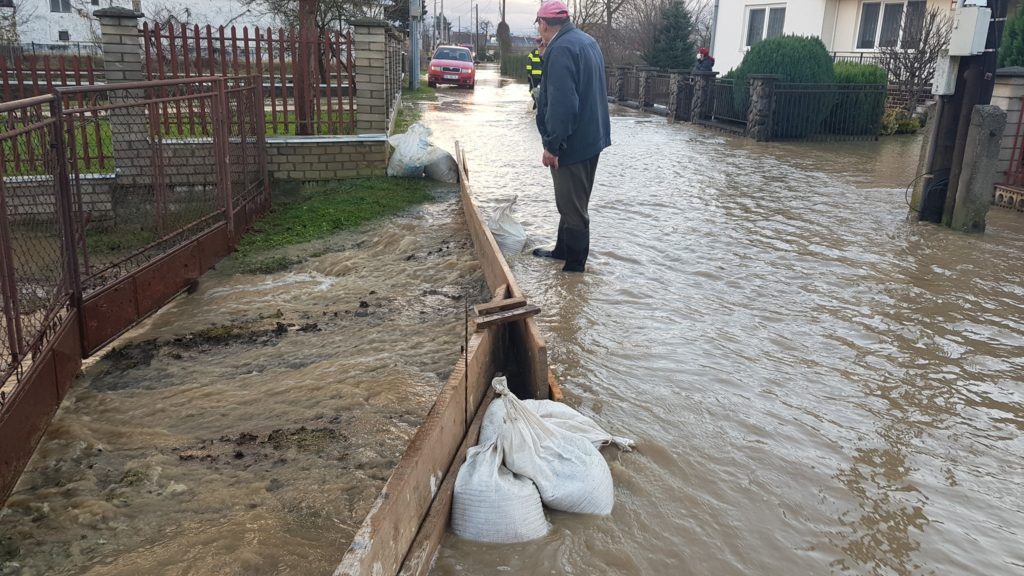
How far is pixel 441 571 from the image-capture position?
2787 mm

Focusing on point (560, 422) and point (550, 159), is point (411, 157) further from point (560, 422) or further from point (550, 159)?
point (560, 422)

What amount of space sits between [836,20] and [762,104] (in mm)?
11077

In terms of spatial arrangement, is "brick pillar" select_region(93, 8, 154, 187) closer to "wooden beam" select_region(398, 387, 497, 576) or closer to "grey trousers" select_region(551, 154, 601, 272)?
"grey trousers" select_region(551, 154, 601, 272)

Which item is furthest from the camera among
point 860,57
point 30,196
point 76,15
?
point 76,15

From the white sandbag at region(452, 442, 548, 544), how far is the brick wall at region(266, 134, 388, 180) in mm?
7502

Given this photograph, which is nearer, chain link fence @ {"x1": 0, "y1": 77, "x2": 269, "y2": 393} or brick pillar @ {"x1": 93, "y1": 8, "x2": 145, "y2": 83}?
chain link fence @ {"x1": 0, "y1": 77, "x2": 269, "y2": 393}

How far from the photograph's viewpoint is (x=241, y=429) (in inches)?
152

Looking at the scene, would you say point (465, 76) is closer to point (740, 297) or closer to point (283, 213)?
point (283, 213)

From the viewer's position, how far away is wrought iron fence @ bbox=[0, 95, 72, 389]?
11.5ft

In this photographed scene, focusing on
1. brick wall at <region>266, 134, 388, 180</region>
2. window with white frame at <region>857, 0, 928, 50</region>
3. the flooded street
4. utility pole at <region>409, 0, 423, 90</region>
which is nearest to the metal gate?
brick wall at <region>266, 134, 388, 180</region>

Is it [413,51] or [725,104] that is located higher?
[413,51]

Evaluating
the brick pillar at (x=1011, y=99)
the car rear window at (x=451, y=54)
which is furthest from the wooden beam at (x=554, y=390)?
the car rear window at (x=451, y=54)

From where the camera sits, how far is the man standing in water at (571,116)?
589 centimetres

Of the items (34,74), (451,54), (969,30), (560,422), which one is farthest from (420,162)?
(451,54)
